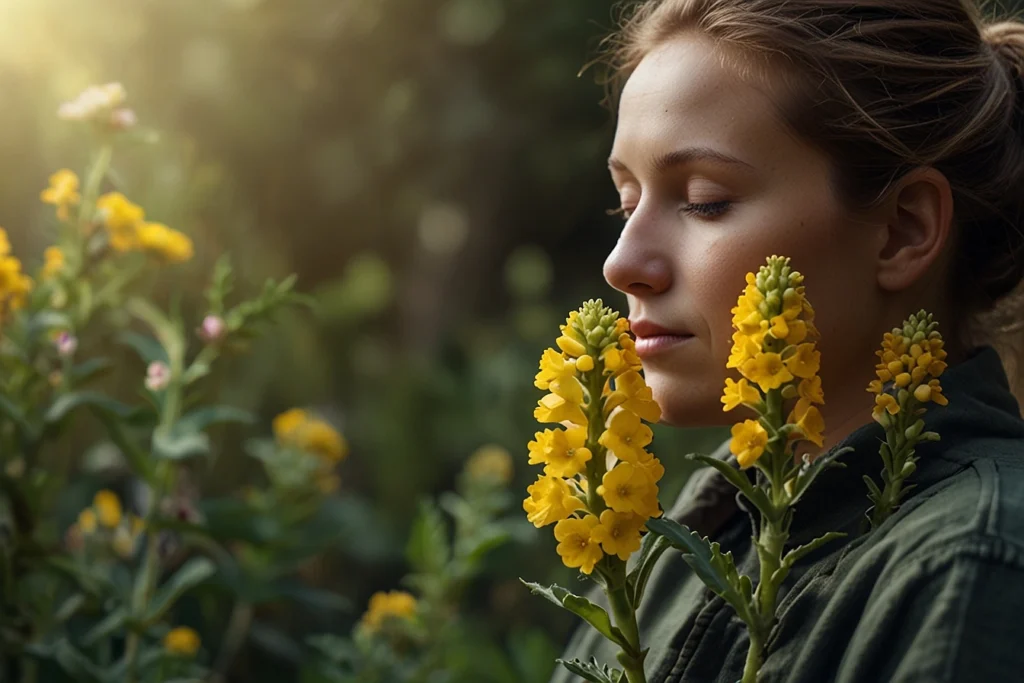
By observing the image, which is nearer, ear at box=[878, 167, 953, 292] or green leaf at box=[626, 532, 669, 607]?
green leaf at box=[626, 532, 669, 607]

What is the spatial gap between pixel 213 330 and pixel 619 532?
3.24ft

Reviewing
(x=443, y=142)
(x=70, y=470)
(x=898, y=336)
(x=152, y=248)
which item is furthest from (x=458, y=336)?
(x=898, y=336)

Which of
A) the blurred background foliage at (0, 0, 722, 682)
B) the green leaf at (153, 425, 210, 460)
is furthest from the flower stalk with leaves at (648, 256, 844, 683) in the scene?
the blurred background foliage at (0, 0, 722, 682)

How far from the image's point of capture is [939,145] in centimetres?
109

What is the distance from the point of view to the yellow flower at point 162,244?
64.8 inches

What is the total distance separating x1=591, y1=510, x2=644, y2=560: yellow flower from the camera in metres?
0.77

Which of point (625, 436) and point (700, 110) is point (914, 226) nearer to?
point (700, 110)

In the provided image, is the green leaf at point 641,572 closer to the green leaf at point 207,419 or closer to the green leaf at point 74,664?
the green leaf at point 207,419

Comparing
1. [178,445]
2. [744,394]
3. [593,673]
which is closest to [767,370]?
[744,394]

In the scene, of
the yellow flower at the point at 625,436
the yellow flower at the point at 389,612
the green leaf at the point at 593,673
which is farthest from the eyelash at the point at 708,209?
the yellow flower at the point at 389,612

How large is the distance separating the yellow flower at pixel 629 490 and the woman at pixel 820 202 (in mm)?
227

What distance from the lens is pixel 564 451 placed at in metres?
0.79

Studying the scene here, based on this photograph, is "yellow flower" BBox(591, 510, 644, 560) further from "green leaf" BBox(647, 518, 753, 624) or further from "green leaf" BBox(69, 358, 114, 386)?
"green leaf" BBox(69, 358, 114, 386)

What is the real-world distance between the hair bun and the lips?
0.48 metres
